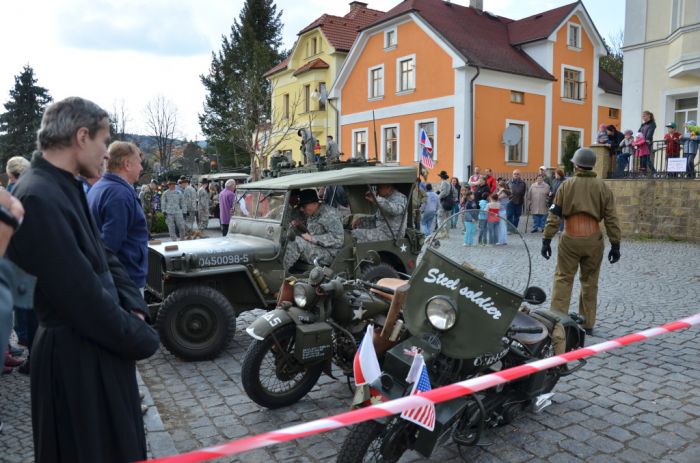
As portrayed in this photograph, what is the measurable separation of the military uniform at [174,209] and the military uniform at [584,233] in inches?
423

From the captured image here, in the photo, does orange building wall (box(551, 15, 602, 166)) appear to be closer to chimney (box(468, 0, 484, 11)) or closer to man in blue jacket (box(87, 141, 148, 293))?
chimney (box(468, 0, 484, 11))

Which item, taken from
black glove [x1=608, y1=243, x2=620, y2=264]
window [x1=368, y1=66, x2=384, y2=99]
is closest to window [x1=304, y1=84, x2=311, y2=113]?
window [x1=368, y1=66, x2=384, y2=99]

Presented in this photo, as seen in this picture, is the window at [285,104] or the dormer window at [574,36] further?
the window at [285,104]

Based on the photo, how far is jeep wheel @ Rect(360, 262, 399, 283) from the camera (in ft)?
19.3

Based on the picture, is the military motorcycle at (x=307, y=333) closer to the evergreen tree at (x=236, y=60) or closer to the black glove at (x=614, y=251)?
the black glove at (x=614, y=251)

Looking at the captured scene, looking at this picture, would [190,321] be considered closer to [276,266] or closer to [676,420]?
[276,266]

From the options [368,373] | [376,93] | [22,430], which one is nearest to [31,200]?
[368,373]

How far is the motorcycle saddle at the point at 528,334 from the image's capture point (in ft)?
12.4

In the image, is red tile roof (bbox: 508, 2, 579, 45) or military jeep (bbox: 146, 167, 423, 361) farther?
red tile roof (bbox: 508, 2, 579, 45)

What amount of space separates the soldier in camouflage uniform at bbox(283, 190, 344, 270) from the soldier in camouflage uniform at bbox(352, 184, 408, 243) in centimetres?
40

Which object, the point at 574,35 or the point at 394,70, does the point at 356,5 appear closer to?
the point at 394,70

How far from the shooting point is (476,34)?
97.3ft

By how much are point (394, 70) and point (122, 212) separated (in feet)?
91.2

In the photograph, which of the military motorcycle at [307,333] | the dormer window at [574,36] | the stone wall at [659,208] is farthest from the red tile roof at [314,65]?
the military motorcycle at [307,333]
